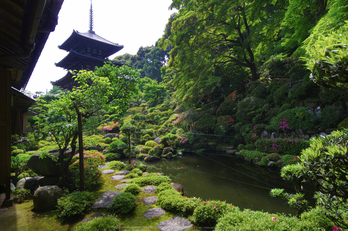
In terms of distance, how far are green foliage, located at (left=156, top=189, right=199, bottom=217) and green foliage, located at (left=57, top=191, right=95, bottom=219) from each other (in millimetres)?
1466

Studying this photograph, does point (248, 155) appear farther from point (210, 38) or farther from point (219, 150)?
point (210, 38)

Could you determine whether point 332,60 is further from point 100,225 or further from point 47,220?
point 47,220

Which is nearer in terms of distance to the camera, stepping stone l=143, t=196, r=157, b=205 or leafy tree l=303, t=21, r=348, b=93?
leafy tree l=303, t=21, r=348, b=93

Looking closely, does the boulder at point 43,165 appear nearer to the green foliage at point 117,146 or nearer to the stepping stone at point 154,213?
the stepping stone at point 154,213

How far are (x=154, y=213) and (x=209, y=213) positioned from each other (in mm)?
1112

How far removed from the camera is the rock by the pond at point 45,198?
10.4 feet

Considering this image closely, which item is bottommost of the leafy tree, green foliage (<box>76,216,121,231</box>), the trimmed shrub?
the trimmed shrub

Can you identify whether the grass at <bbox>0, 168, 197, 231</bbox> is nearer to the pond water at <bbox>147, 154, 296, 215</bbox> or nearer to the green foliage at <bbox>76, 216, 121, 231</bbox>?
the green foliage at <bbox>76, 216, 121, 231</bbox>

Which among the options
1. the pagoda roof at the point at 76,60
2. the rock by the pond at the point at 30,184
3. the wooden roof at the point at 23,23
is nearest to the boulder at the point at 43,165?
the rock by the pond at the point at 30,184

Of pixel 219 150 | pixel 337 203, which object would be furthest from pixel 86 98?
pixel 219 150

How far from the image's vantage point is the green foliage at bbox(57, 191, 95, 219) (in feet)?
9.53

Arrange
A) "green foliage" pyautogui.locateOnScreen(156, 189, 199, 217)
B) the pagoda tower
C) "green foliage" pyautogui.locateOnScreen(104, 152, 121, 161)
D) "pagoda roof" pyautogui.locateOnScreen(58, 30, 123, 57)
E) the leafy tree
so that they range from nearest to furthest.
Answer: the leafy tree, "green foliage" pyautogui.locateOnScreen(156, 189, 199, 217), "green foliage" pyautogui.locateOnScreen(104, 152, 121, 161), the pagoda tower, "pagoda roof" pyautogui.locateOnScreen(58, 30, 123, 57)

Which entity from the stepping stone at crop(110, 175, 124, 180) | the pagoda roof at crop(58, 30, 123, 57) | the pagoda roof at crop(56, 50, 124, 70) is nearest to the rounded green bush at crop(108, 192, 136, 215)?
the stepping stone at crop(110, 175, 124, 180)

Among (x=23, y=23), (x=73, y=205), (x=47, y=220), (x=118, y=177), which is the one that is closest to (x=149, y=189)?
(x=118, y=177)
